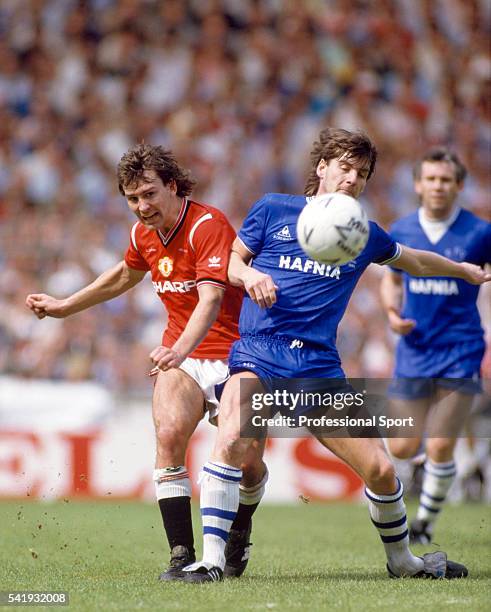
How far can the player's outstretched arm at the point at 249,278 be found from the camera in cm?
543

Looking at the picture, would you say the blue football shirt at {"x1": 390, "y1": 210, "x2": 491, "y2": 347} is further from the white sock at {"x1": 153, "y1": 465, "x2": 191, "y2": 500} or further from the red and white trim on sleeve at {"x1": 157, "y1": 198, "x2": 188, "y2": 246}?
the white sock at {"x1": 153, "y1": 465, "x2": 191, "y2": 500}

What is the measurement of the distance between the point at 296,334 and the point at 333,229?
762 millimetres

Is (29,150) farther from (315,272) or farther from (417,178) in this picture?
(315,272)

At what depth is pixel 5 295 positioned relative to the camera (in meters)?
13.7

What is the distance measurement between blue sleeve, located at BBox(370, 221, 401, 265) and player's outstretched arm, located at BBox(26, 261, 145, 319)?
1467mm

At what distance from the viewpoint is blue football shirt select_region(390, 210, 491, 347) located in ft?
28.2

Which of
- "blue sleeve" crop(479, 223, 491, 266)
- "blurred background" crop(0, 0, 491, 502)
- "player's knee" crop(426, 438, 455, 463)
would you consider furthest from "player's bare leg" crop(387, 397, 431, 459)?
"blurred background" crop(0, 0, 491, 502)

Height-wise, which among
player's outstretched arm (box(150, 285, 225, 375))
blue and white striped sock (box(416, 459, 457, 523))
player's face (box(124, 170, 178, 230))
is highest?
player's face (box(124, 170, 178, 230))

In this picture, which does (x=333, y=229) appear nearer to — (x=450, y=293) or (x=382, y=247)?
(x=382, y=247)

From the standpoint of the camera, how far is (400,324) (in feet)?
27.7

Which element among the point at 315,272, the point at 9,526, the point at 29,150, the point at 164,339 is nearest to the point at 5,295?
the point at 29,150

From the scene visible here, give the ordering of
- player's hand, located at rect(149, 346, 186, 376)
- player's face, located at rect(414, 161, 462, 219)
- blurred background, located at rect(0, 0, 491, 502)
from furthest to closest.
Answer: blurred background, located at rect(0, 0, 491, 502) → player's face, located at rect(414, 161, 462, 219) → player's hand, located at rect(149, 346, 186, 376)

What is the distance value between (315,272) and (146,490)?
702cm

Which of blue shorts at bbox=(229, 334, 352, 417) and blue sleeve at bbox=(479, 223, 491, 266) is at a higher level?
blue sleeve at bbox=(479, 223, 491, 266)
